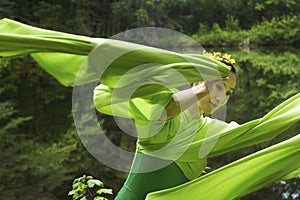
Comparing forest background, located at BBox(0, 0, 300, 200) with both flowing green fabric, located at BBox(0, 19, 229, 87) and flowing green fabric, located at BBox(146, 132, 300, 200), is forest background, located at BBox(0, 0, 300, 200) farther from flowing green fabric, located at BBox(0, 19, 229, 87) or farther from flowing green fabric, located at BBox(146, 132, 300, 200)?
flowing green fabric, located at BBox(0, 19, 229, 87)

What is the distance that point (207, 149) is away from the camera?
1.55 metres

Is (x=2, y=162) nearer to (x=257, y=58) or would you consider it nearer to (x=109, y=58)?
(x=109, y=58)

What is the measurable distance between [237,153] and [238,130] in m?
4.69

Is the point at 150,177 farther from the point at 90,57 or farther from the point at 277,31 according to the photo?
the point at 277,31

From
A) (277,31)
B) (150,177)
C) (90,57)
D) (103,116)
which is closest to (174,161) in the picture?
(150,177)

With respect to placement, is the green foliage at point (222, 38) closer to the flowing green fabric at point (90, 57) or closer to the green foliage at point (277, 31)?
the green foliage at point (277, 31)

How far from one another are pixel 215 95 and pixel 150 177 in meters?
0.31

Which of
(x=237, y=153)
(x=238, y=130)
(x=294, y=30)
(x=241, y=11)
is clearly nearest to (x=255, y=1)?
(x=241, y=11)

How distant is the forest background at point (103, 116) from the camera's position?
5770 mm

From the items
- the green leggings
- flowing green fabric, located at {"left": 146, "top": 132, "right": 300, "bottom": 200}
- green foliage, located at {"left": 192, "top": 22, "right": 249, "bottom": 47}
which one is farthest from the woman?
green foliage, located at {"left": 192, "top": 22, "right": 249, "bottom": 47}

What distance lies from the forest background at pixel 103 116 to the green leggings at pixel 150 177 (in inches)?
141

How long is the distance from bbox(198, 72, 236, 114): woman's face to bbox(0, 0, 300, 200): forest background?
145 inches

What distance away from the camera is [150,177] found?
62.2 inches

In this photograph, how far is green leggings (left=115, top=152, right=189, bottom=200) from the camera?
1567 millimetres
